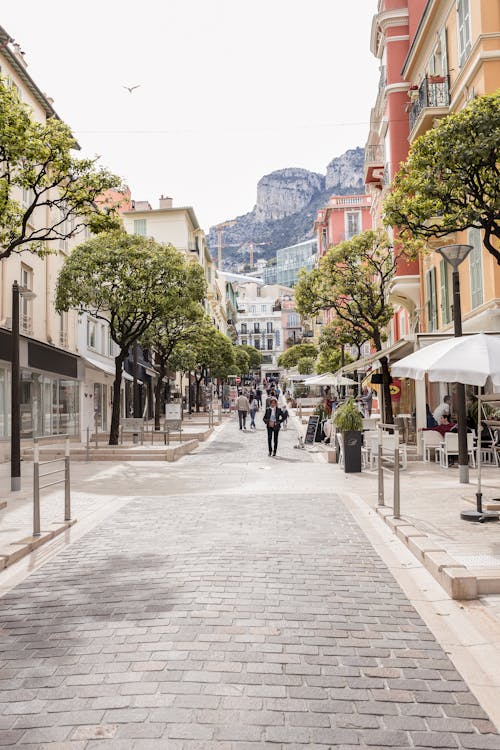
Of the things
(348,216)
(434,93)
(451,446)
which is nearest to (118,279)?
(434,93)

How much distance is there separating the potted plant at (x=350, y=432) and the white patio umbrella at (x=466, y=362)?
6.31 metres

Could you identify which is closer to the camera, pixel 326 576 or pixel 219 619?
pixel 219 619

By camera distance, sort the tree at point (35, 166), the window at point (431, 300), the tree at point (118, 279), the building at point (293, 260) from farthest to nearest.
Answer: the building at point (293, 260), the window at point (431, 300), the tree at point (118, 279), the tree at point (35, 166)

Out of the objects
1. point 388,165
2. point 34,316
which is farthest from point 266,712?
point 388,165

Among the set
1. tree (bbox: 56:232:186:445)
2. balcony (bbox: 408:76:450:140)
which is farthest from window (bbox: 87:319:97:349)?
balcony (bbox: 408:76:450:140)

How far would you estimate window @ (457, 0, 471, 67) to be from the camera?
17938 mm

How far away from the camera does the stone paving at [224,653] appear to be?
125 inches

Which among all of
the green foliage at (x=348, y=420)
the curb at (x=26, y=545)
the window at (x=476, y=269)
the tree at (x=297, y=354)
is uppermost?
the tree at (x=297, y=354)

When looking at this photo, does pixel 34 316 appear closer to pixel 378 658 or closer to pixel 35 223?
pixel 35 223

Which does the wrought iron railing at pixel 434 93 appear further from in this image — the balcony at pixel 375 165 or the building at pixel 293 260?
the building at pixel 293 260

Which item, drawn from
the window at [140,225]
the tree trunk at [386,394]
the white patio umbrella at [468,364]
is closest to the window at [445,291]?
the tree trunk at [386,394]

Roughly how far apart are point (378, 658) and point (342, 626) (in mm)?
613

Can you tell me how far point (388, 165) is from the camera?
26891 millimetres

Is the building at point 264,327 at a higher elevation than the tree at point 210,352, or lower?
higher
